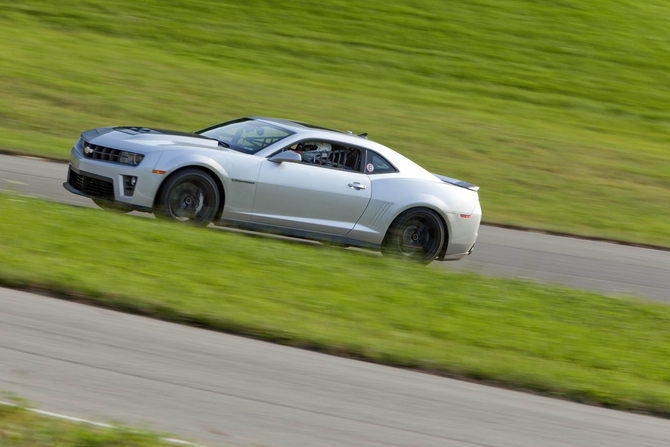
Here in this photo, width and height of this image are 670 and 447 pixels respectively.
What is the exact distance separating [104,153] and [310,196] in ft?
7.31

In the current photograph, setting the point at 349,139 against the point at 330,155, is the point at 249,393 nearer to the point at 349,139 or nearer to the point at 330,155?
the point at 330,155

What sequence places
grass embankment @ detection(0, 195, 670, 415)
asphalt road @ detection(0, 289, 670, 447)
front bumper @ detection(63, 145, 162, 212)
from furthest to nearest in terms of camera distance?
front bumper @ detection(63, 145, 162, 212) < grass embankment @ detection(0, 195, 670, 415) < asphalt road @ detection(0, 289, 670, 447)

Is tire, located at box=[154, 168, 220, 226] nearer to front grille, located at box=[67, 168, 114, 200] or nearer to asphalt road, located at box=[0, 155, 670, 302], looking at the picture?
front grille, located at box=[67, 168, 114, 200]

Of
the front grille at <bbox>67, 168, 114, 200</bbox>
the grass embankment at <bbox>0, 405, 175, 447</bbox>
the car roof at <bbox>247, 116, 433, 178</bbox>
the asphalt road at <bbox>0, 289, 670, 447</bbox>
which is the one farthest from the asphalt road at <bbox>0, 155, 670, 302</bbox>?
the grass embankment at <bbox>0, 405, 175, 447</bbox>

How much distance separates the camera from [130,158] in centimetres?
784

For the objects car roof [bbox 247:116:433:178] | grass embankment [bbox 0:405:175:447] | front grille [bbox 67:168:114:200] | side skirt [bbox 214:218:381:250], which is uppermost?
car roof [bbox 247:116:433:178]

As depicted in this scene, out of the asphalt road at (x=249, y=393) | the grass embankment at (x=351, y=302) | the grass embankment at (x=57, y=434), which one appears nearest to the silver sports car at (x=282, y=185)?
the grass embankment at (x=351, y=302)

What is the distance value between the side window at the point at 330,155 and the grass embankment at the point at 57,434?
5148mm

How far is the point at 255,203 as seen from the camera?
8.23 m

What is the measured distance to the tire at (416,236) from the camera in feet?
29.0

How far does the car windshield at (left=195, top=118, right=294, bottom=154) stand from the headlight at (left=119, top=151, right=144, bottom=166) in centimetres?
106

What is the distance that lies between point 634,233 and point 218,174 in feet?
25.4

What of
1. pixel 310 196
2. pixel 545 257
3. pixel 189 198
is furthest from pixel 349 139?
pixel 545 257

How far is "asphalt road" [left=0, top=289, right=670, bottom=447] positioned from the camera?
4.16 metres
